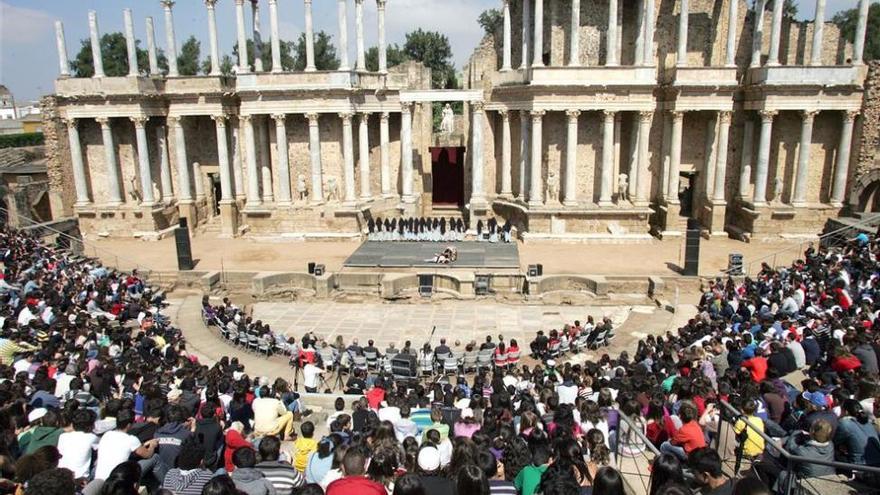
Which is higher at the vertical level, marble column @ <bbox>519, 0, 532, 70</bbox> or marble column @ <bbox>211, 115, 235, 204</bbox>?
marble column @ <bbox>519, 0, 532, 70</bbox>

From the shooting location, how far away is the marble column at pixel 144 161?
3409cm

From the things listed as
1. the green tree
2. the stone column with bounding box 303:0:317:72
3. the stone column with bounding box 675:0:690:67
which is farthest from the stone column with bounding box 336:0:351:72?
the green tree

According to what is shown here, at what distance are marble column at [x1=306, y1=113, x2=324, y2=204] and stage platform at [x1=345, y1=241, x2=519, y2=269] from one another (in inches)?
195

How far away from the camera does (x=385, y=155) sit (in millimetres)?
35906

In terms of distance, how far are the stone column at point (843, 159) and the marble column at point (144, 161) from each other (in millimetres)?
36697

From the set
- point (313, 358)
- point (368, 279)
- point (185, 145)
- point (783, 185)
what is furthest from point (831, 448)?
point (185, 145)

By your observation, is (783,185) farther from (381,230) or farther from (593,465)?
(593,465)

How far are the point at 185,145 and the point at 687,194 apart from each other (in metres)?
29.7

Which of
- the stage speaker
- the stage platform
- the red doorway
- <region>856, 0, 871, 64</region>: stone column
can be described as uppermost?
<region>856, 0, 871, 64</region>: stone column

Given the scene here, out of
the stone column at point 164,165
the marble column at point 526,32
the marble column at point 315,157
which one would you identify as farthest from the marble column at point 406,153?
the stone column at point 164,165

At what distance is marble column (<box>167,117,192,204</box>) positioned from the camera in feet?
115

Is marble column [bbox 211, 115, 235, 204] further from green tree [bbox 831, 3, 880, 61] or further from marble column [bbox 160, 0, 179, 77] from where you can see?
green tree [bbox 831, 3, 880, 61]

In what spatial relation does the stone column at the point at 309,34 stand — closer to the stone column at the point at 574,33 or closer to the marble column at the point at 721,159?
the stone column at the point at 574,33

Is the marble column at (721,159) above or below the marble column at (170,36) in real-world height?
below
